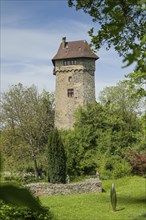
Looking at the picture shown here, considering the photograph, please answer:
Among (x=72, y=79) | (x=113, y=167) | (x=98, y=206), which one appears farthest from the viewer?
(x=72, y=79)

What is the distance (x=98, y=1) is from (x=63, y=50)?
104ft

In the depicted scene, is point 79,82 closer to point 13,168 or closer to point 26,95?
point 26,95

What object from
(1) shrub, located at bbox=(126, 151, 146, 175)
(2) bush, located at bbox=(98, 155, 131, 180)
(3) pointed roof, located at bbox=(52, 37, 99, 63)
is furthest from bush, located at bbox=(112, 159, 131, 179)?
(3) pointed roof, located at bbox=(52, 37, 99, 63)

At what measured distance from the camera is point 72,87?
3766 centimetres

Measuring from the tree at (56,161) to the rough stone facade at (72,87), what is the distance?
12.1m

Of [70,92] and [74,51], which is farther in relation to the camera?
[74,51]

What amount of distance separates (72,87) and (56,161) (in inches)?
572

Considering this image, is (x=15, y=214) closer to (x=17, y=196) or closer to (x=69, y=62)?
(x=17, y=196)

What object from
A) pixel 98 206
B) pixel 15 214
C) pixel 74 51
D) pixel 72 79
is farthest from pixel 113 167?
pixel 15 214

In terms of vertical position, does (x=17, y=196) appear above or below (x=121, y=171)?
above

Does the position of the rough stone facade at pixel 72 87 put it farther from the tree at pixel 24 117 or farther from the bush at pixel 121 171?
the bush at pixel 121 171

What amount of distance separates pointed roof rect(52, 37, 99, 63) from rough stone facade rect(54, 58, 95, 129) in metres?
0.48

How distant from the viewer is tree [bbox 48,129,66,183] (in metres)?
24.0

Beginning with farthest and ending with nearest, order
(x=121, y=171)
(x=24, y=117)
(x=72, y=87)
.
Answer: (x=72, y=87), (x=24, y=117), (x=121, y=171)
